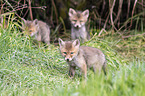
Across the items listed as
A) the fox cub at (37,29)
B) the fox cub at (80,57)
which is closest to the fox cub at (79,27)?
the fox cub at (37,29)

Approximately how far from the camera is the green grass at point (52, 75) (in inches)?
142

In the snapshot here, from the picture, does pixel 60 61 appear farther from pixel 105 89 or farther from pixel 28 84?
pixel 105 89

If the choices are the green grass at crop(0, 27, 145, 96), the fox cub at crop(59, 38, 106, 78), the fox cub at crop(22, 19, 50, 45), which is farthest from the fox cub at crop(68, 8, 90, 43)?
the fox cub at crop(59, 38, 106, 78)

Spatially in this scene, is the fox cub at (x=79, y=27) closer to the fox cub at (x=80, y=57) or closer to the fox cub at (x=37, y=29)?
the fox cub at (x=37, y=29)

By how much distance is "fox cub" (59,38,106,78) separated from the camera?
5.87 meters

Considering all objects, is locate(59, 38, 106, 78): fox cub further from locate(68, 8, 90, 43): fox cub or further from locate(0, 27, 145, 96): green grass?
locate(68, 8, 90, 43): fox cub

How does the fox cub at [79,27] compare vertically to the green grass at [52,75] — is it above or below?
above

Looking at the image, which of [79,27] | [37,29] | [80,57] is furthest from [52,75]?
[79,27]

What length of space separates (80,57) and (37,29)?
3.47 meters

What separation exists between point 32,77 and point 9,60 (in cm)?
94

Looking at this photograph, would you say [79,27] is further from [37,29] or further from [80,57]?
[80,57]

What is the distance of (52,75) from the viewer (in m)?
6.26

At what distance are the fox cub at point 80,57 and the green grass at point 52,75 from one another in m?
0.26

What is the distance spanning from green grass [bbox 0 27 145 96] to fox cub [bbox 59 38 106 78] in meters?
0.26
